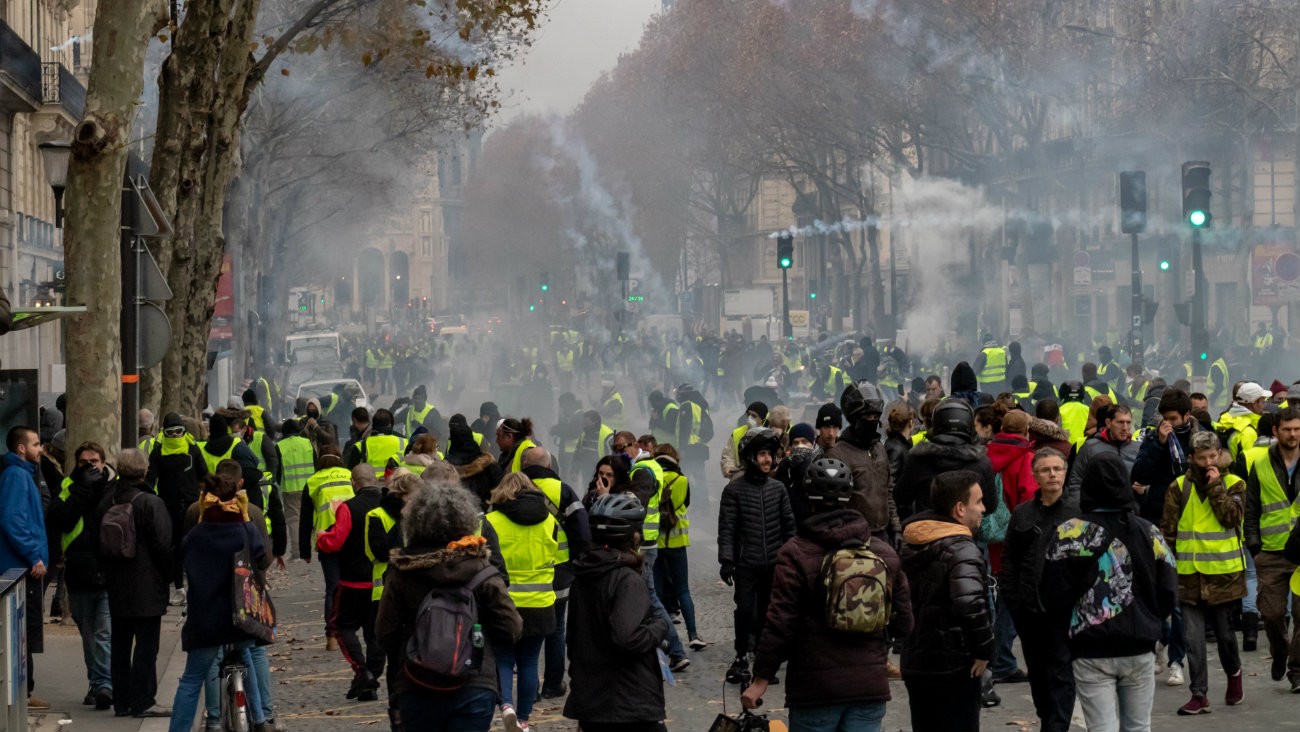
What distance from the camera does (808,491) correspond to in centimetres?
618

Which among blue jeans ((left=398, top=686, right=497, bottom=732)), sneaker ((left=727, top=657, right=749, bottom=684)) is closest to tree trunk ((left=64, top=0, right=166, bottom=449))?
sneaker ((left=727, top=657, right=749, bottom=684))

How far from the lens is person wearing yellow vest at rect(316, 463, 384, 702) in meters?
10.7

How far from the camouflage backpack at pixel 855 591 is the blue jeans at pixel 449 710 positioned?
124cm

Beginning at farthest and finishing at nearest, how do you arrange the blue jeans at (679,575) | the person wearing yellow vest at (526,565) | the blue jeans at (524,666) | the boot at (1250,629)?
the blue jeans at (679,575) → the boot at (1250,629) → the blue jeans at (524,666) → the person wearing yellow vest at (526,565)

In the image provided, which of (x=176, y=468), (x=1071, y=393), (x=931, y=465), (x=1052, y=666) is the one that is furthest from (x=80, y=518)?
(x=1071, y=393)

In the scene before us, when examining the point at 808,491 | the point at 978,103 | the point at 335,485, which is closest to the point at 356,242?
the point at 978,103

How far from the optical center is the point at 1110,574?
268 inches

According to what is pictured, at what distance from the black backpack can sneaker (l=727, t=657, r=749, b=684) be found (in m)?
2.83

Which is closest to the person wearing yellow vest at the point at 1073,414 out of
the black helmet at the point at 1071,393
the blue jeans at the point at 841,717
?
the black helmet at the point at 1071,393

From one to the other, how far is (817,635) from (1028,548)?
1.66 m

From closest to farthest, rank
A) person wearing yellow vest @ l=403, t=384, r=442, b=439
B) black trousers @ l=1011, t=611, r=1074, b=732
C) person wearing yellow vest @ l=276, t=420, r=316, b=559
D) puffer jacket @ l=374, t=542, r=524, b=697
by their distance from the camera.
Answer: puffer jacket @ l=374, t=542, r=524, b=697
black trousers @ l=1011, t=611, r=1074, b=732
person wearing yellow vest @ l=276, t=420, r=316, b=559
person wearing yellow vest @ l=403, t=384, r=442, b=439

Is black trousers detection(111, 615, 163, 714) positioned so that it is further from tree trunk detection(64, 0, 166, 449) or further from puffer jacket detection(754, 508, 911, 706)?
puffer jacket detection(754, 508, 911, 706)

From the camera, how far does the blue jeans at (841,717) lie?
6160 millimetres

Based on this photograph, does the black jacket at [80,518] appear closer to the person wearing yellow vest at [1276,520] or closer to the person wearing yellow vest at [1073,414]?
the person wearing yellow vest at [1276,520]
